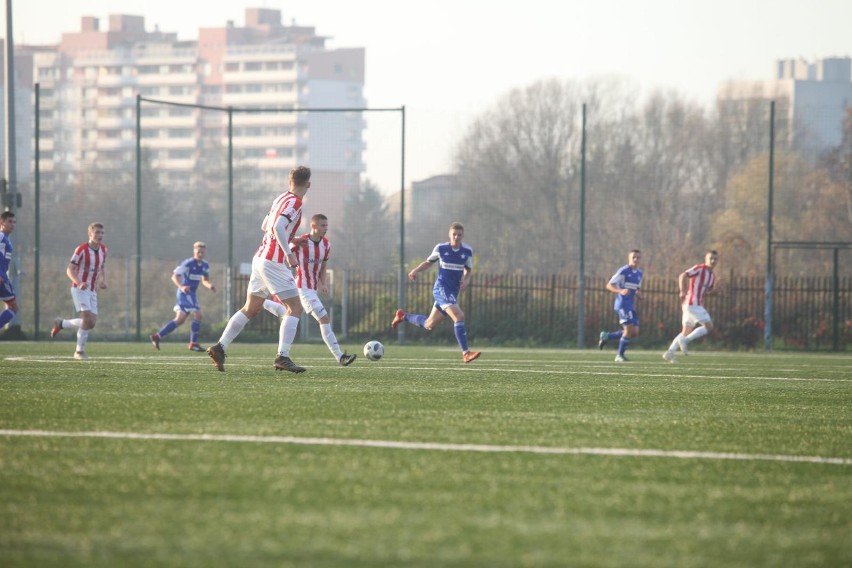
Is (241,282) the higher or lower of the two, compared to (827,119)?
lower

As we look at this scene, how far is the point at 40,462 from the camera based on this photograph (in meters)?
5.99

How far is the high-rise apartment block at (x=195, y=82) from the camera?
13300cm

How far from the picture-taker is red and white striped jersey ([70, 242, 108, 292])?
17406 mm

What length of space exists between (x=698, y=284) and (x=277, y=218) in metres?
10.8

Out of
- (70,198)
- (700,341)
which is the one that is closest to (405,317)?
(700,341)

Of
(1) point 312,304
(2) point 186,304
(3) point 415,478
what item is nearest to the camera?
(3) point 415,478

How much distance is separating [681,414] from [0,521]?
5557mm

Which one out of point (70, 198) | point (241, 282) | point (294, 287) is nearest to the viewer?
point (294, 287)

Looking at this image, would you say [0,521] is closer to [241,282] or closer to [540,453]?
[540,453]

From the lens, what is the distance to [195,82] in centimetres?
14088

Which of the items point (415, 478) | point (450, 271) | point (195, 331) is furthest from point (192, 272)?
point (415, 478)

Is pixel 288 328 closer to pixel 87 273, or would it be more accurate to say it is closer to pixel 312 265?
pixel 312 265

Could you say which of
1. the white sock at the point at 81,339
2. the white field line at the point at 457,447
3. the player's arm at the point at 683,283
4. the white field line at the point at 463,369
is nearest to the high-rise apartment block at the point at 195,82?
the player's arm at the point at 683,283

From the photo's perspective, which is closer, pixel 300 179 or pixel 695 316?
pixel 300 179
